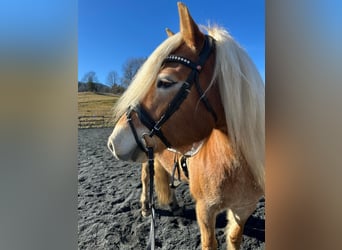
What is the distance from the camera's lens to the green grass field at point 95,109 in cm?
85

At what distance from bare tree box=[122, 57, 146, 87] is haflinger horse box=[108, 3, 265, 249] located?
2.8 inches

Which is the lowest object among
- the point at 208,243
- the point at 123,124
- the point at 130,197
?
the point at 208,243

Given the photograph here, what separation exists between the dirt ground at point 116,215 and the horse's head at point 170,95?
7.0 inches

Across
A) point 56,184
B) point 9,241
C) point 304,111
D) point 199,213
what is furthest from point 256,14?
point 9,241

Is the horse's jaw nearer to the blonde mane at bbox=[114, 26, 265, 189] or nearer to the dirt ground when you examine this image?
the blonde mane at bbox=[114, 26, 265, 189]

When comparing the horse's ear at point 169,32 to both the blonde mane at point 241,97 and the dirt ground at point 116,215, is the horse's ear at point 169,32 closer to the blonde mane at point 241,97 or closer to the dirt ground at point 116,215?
the blonde mane at point 241,97

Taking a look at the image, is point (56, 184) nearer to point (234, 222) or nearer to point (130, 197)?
point (130, 197)

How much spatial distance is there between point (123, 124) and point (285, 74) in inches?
18.0

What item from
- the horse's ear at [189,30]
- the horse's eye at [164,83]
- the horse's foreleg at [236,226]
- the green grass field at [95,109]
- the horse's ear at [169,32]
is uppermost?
the horse's ear at [169,32]

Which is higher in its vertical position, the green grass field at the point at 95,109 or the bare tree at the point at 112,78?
the bare tree at the point at 112,78

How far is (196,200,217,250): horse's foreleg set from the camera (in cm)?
83

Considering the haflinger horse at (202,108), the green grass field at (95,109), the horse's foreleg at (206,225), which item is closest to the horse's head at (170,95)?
the haflinger horse at (202,108)

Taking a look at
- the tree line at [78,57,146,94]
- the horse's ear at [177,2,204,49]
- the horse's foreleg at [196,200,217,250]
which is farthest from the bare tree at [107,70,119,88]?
the horse's foreleg at [196,200,217,250]

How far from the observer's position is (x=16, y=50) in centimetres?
75
